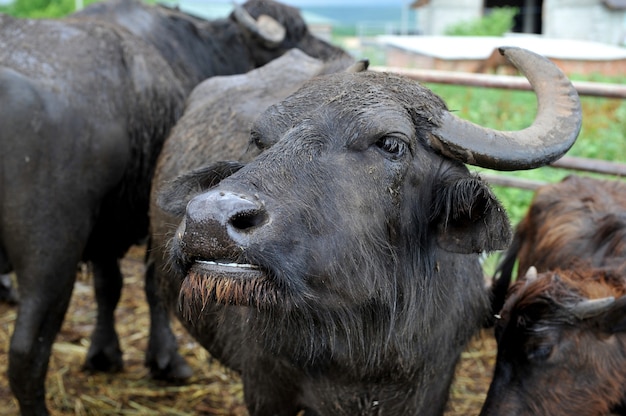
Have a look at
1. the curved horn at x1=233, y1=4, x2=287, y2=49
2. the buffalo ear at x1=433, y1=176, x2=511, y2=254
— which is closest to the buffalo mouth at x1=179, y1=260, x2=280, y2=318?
the buffalo ear at x1=433, y1=176, x2=511, y2=254

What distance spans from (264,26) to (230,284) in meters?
5.99

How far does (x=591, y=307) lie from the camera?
3256 millimetres

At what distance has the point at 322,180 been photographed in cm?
263

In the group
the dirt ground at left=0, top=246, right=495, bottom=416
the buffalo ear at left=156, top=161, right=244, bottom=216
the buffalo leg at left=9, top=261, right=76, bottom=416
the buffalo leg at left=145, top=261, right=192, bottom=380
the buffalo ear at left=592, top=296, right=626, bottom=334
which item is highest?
the buffalo ear at left=156, top=161, right=244, bottom=216

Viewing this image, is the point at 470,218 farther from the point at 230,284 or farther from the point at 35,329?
the point at 35,329

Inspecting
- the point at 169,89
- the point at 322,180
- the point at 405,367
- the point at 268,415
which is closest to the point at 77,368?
the point at 169,89

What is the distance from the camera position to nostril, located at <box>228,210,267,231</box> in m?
2.34

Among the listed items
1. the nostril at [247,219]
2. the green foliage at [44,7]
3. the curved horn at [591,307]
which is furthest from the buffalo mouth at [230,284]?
the green foliage at [44,7]

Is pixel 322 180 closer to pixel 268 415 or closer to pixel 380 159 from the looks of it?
pixel 380 159

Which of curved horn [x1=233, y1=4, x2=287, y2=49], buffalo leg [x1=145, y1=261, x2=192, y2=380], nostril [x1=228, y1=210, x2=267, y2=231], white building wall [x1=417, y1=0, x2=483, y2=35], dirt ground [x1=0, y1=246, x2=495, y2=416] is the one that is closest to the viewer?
nostril [x1=228, y1=210, x2=267, y2=231]

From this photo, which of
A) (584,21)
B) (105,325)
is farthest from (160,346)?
(584,21)

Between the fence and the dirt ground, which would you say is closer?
the dirt ground

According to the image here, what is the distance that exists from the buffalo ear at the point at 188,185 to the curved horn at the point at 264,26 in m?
4.73

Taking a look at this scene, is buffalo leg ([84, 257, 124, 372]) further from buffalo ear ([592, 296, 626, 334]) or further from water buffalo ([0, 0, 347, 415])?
buffalo ear ([592, 296, 626, 334])
